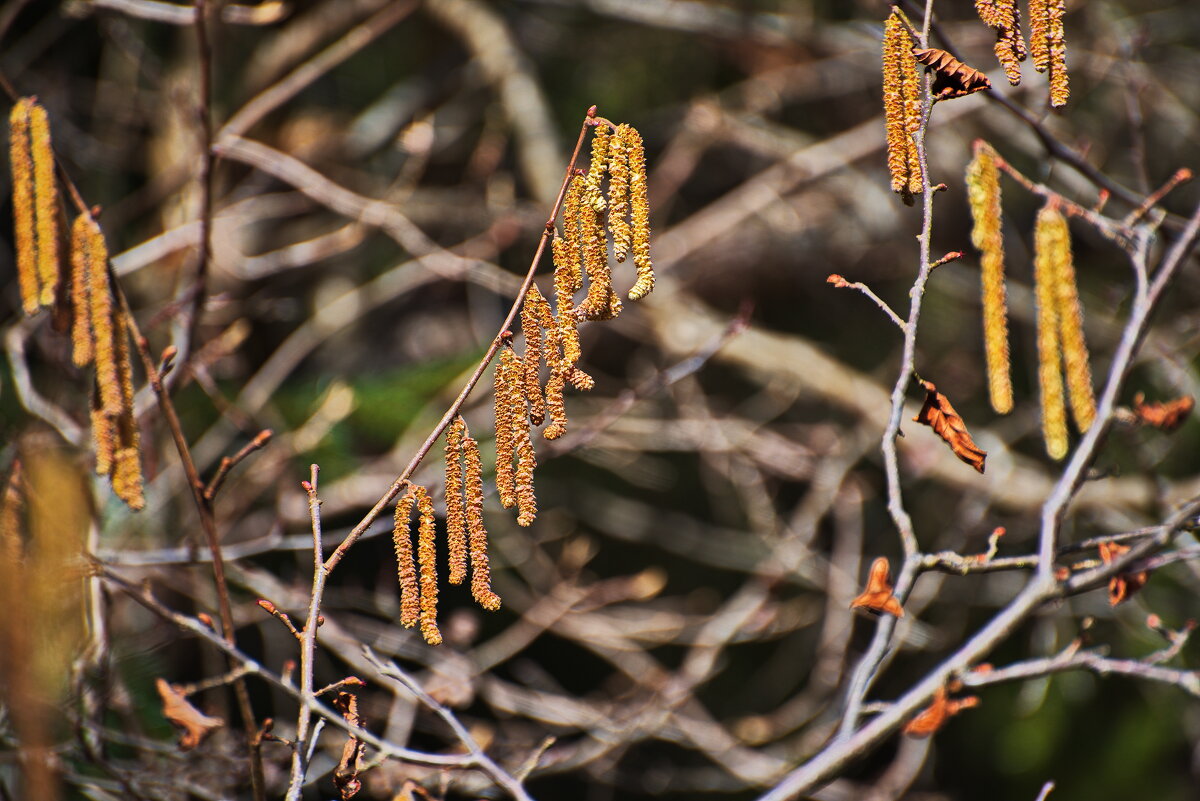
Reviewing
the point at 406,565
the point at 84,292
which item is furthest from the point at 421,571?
the point at 84,292

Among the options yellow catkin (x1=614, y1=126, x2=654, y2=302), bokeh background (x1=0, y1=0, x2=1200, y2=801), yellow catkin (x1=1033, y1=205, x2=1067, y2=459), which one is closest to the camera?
yellow catkin (x1=614, y1=126, x2=654, y2=302)

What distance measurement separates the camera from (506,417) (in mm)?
1107

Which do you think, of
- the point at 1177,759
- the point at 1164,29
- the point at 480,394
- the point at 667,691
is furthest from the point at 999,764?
the point at 1164,29

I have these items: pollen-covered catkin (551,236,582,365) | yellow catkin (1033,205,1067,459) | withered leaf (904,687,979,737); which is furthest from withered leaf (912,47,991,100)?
withered leaf (904,687,979,737)

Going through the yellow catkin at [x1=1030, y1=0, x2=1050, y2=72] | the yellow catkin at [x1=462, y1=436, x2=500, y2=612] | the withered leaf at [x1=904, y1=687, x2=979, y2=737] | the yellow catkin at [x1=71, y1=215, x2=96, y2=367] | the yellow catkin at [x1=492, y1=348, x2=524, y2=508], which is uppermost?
the yellow catkin at [x1=1030, y1=0, x2=1050, y2=72]

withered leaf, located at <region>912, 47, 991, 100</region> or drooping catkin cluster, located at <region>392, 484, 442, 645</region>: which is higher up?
withered leaf, located at <region>912, 47, 991, 100</region>

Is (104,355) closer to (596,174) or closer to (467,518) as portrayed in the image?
(467,518)

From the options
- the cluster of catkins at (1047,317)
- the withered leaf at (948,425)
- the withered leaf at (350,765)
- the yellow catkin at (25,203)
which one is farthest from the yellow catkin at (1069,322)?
→ the yellow catkin at (25,203)

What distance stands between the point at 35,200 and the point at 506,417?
2.27 feet

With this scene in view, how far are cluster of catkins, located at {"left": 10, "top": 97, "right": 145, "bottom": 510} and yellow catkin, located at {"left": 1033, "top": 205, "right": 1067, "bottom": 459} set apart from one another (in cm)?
105

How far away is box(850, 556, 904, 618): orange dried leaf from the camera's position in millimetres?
1205

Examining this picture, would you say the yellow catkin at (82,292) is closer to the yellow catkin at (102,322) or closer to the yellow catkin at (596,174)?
the yellow catkin at (102,322)

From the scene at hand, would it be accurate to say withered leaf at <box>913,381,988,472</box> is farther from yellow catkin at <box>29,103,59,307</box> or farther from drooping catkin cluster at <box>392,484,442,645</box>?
yellow catkin at <box>29,103,59,307</box>

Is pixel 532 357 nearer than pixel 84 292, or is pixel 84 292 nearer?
pixel 532 357
